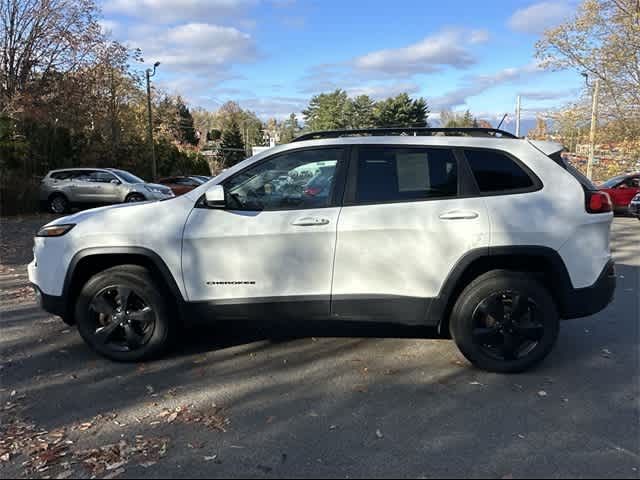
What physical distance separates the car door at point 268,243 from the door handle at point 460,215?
2.64ft

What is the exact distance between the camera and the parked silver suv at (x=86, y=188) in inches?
748

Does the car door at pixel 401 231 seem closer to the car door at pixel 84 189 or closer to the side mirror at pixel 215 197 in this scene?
the side mirror at pixel 215 197

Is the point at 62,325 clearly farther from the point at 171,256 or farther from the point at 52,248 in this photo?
the point at 171,256

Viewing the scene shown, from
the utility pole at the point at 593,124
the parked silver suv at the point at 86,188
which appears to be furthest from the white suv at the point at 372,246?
the utility pole at the point at 593,124

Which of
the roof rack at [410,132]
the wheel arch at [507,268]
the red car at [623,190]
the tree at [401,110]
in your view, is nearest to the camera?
the wheel arch at [507,268]

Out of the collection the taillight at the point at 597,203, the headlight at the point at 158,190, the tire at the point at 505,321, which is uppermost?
the headlight at the point at 158,190

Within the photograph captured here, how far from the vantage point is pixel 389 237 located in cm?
388

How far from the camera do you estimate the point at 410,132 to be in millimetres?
4336

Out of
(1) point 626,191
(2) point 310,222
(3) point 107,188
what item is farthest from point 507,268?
(3) point 107,188

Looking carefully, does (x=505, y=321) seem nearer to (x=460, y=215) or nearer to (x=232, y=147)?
(x=460, y=215)

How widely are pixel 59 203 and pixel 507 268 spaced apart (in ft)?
62.0

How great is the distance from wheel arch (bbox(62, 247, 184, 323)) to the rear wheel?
16.8 meters

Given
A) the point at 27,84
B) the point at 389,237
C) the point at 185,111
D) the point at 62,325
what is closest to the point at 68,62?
the point at 27,84

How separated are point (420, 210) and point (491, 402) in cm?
144
